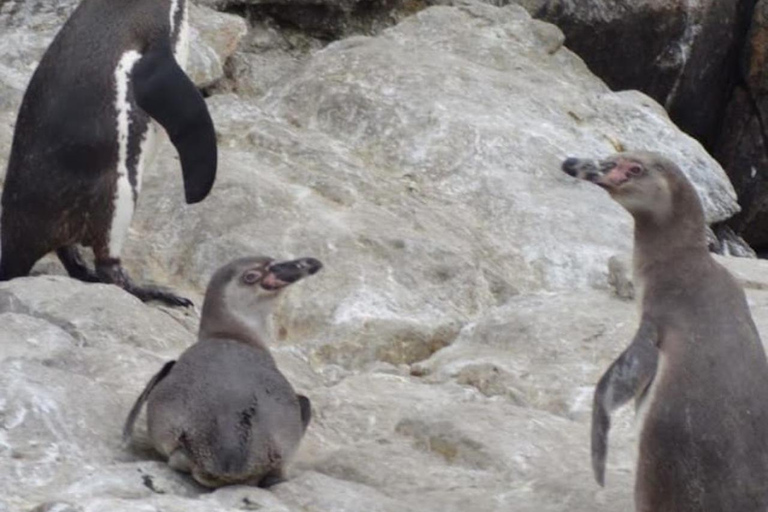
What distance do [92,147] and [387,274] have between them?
1149 mm

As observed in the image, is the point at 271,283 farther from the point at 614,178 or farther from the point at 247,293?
the point at 614,178

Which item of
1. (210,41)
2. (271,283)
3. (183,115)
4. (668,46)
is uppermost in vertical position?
(271,283)

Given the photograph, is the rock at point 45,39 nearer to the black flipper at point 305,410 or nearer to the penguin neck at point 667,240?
the black flipper at point 305,410

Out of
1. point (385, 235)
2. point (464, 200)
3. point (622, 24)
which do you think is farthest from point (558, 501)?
point (622, 24)

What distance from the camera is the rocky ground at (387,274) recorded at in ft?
15.3

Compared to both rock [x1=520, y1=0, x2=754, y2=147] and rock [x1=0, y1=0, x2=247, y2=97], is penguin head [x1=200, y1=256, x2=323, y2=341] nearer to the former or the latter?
rock [x1=0, y1=0, x2=247, y2=97]

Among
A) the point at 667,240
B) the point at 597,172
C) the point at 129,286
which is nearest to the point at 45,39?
the point at 129,286

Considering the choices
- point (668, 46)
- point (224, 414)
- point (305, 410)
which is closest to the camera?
point (224, 414)

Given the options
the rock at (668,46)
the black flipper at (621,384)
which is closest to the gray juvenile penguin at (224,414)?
the black flipper at (621,384)

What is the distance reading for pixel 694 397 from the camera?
454cm

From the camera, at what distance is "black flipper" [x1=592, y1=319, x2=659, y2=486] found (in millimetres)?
4383

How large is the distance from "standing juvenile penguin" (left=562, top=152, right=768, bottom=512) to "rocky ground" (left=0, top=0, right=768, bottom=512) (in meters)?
0.26

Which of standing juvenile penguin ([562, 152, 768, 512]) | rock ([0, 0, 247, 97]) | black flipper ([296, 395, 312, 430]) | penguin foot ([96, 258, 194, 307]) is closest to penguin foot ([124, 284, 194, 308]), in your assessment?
penguin foot ([96, 258, 194, 307])

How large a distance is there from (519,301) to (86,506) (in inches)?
109
